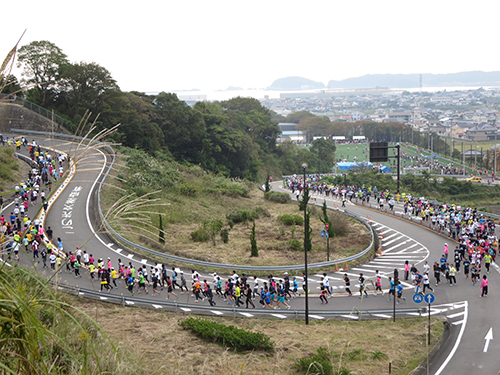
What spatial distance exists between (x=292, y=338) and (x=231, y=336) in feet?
9.38

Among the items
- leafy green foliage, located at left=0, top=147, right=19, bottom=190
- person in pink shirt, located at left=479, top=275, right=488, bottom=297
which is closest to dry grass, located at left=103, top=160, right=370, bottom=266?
leafy green foliage, located at left=0, top=147, right=19, bottom=190

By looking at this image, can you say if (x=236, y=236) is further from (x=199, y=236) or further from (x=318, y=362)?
(x=318, y=362)

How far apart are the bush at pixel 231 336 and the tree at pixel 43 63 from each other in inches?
2010

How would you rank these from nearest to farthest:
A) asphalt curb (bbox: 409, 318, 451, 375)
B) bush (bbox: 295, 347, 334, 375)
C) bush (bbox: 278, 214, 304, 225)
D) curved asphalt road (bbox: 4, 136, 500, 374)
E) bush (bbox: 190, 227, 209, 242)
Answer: bush (bbox: 295, 347, 334, 375) < asphalt curb (bbox: 409, 318, 451, 375) < curved asphalt road (bbox: 4, 136, 500, 374) < bush (bbox: 190, 227, 209, 242) < bush (bbox: 278, 214, 304, 225)

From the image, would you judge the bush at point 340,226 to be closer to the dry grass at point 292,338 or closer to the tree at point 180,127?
the dry grass at point 292,338

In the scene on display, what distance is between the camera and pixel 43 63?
61594 mm

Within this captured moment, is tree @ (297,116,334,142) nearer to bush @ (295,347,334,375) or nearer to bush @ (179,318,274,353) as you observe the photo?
bush @ (179,318,274,353)

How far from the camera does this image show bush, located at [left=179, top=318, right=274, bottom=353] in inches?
634

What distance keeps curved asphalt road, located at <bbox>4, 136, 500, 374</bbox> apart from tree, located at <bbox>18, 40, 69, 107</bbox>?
24.6 metres

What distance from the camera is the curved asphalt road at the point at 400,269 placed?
56.7 feet

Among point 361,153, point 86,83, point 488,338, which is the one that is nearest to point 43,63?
point 86,83

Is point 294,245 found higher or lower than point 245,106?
lower

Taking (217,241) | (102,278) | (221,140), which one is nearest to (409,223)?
(217,241)

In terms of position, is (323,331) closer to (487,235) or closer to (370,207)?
(487,235)
